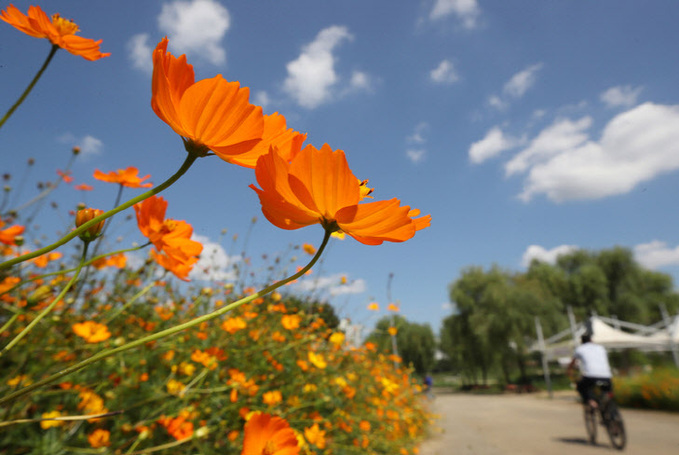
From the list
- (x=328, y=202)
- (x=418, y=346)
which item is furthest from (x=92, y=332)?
(x=418, y=346)

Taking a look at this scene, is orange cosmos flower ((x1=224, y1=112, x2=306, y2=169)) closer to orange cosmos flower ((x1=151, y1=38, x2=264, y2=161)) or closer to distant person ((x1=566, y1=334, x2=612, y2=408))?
orange cosmos flower ((x1=151, y1=38, x2=264, y2=161))

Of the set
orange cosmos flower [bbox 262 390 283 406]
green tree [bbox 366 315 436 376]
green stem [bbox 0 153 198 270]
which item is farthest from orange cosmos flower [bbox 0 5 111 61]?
green tree [bbox 366 315 436 376]

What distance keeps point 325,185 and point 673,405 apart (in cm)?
883

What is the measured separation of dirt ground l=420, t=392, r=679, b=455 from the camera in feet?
12.7

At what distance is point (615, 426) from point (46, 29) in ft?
16.4

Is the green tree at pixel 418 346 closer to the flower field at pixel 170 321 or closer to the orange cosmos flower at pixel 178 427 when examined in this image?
the flower field at pixel 170 321

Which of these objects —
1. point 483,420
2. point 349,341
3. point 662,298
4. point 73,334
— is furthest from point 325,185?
point 662,298

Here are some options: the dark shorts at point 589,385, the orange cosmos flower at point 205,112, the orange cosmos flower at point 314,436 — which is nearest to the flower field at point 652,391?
the dark shorts at point 589,385

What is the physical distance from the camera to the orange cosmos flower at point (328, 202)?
294 millimetres

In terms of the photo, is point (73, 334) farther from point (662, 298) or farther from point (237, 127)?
point (662, 298)

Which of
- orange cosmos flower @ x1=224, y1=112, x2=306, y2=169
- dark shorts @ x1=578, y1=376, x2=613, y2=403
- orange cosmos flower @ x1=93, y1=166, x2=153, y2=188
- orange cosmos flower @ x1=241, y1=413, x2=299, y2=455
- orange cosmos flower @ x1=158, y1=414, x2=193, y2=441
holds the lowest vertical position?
dark shorts @ x1=578, y1=376, x2=613, y2=403

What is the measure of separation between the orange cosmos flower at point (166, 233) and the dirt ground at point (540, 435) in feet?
13.4

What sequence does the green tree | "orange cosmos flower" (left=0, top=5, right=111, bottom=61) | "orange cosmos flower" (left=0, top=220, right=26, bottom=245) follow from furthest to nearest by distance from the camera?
the green tree → "orange cosmos flower" (left=0, top=220, right=26, bottom=245) → "orange cosmos flower" (left=0, top=5, right=111, bottom=61)

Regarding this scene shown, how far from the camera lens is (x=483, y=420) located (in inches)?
245
